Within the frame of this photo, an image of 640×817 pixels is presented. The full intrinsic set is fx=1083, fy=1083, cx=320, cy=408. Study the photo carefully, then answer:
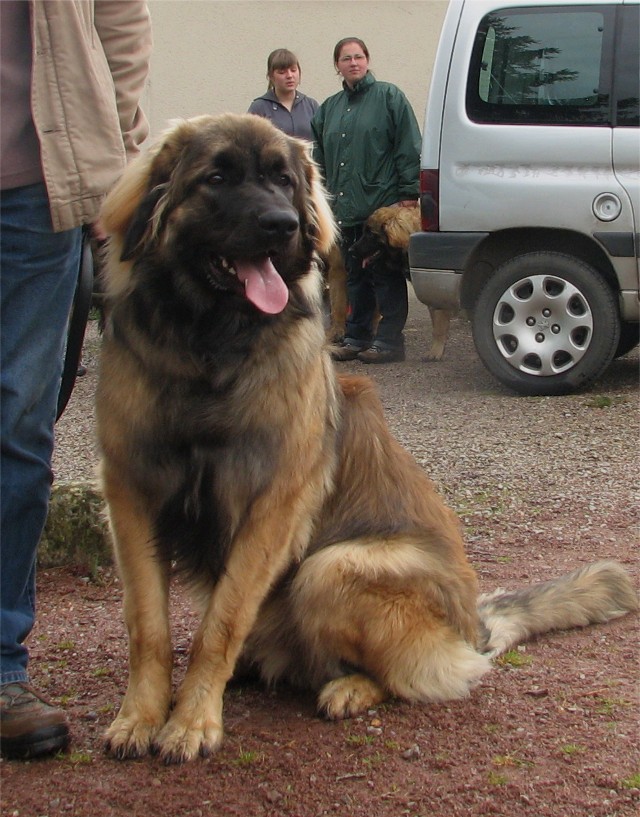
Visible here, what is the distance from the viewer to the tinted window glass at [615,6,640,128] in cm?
721

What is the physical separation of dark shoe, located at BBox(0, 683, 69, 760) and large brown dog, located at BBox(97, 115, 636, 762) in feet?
0.51

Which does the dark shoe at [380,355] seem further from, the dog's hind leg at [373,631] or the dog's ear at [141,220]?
the dog's ear at [141,220]

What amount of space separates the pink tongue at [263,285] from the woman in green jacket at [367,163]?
574 centimetres

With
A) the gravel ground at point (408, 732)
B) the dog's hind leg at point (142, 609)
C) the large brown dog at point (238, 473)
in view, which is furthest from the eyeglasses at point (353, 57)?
the dog's hind leg at point (142, 609)

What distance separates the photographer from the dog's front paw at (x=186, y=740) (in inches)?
113

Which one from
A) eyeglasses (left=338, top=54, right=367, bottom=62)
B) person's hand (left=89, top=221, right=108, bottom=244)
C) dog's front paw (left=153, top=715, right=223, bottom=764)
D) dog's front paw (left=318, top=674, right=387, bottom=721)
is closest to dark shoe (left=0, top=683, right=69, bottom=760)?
dog's front paw (left=153, top=715, right=223, bottom=764)

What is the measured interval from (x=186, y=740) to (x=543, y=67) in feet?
19.4

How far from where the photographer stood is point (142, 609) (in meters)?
3.04

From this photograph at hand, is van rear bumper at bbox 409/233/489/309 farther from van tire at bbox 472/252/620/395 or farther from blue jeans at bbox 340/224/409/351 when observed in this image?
blue jeans at bbox 340/224/409/351

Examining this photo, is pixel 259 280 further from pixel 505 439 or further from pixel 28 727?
pixel 505 439

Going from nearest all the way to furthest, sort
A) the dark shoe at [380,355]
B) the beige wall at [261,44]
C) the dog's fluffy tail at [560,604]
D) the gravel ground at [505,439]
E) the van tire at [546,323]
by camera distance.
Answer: the dog's fluffy tail at [560,604] < the gravel ground at [505,439] < the van tire at [546,323] < the dark shoe at [380,355] < the beige wall at [261,44]

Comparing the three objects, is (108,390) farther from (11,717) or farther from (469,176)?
(469,176)

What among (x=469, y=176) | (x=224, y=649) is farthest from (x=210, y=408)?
(x=469, y=176)

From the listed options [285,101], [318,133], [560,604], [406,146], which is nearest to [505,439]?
[560,604]
